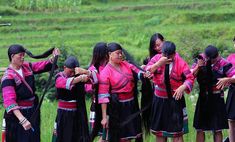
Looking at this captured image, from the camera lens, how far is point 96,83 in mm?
7516

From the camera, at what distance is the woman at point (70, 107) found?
25.1 ft

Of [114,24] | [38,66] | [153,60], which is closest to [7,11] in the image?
[114,24]

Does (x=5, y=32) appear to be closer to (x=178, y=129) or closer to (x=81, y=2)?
(x=81, y=2)

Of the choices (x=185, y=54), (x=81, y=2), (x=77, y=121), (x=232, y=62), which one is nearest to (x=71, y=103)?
(x=77, y=121)

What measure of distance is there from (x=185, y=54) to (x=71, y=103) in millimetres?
9482

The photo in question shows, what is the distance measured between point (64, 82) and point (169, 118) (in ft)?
4.11

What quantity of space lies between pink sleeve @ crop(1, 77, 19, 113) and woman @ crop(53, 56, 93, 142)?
20.6 inches

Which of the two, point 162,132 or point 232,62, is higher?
point 232,62

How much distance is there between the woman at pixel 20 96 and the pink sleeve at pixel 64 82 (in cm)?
28

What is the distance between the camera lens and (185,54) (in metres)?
17.0

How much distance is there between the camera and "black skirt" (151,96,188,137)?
7.59 metres

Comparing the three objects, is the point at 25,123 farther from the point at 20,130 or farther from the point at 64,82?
the point at 64,82

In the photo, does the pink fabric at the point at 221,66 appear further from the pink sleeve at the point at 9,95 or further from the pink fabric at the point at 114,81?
the pink sleeve at the point at 9,95

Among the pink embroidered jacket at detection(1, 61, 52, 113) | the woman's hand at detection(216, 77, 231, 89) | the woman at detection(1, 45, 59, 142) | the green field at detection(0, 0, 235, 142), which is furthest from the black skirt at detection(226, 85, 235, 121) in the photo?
the green field at detection(0, 0, 235, 142)
